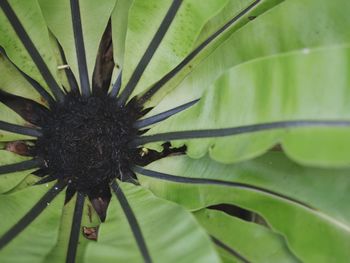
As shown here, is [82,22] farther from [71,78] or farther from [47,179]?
[47,179]

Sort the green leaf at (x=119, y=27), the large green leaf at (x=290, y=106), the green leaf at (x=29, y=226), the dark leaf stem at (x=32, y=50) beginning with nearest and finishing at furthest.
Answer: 1. the large green leaf at (x=290, y=106)
2. the green leaf at (x=29, y=226)
3. the dark leaf stem at (x=32, y=50)
4. the green leaf at (x=119, y=27)

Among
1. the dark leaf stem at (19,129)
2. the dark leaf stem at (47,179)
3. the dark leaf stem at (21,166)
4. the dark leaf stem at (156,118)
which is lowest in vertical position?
the dark leaf stem at (47,179)

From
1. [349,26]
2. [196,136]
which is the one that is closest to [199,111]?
[196,136]

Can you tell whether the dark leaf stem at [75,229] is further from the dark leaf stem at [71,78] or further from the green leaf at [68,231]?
the dark leaf stem at [71,78]

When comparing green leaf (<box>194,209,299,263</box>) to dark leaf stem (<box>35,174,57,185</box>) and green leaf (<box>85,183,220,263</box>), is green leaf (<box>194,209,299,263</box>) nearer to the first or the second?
green leaf (<box>85,183,220,263</box>)

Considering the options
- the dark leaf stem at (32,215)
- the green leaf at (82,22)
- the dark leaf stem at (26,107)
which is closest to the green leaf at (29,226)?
the dark leaf stem at (32,215)

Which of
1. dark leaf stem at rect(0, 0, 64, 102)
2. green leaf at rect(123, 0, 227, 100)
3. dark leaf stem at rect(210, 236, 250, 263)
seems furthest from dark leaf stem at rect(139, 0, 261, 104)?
dark leaf stem at rect(210, 236, 250, 263)
